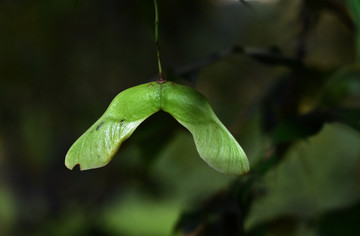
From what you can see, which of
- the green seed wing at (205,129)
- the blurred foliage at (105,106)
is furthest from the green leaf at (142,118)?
the blurred foliage at (105,106)

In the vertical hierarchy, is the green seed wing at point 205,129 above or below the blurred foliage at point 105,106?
→ above

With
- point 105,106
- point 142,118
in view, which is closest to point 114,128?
point 142,118

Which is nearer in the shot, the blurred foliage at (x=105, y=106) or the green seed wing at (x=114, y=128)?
the green seed wing at (x=114, y=128)

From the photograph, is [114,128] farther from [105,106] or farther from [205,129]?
[105,106]

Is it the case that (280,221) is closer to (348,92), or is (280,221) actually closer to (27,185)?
(348,92)

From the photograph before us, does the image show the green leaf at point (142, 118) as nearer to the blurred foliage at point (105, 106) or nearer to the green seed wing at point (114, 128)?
the green seed wing at point (114, 128)

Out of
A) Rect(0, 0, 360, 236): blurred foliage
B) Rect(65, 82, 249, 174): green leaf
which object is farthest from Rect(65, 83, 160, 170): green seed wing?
Rect(0, 0, 360, 236): blurred foliage

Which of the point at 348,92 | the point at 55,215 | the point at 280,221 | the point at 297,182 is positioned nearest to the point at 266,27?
the point at 297,182

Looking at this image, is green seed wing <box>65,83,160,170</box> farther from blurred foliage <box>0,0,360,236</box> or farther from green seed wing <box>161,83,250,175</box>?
blurred foliage <box>0,0,360,236</box>
